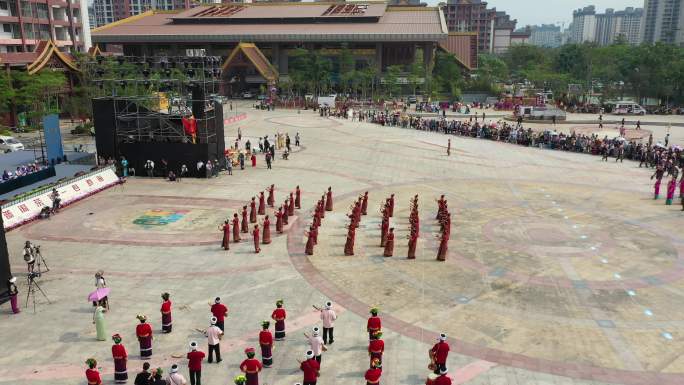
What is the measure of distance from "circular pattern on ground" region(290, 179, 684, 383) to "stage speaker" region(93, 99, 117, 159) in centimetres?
1698

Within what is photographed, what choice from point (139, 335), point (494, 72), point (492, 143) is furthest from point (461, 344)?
point (494, 72)

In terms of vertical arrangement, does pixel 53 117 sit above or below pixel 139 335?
above

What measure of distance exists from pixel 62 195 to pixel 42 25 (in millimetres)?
69699

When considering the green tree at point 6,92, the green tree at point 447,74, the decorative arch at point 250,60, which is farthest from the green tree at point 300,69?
the green tree at point 6,92

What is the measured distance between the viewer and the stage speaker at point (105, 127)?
122 ft

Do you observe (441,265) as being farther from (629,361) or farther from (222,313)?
(222,313)

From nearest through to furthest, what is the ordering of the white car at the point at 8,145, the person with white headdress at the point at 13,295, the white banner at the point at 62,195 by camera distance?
the person with white headdress at the point at 13,295, the white banner at the point at 62,195, the white car at the point at 8,145

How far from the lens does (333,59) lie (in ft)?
330

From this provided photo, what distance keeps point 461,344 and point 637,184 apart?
2534cm

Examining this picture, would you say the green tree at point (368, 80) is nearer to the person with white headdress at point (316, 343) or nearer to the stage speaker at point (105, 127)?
the stage speaker at point (105, 127)

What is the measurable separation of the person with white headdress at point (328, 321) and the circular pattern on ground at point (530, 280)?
91.1 inches

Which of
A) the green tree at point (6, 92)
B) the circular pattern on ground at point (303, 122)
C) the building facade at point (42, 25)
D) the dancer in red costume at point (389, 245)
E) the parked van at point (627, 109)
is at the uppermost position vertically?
the building facade at point (42, 25)

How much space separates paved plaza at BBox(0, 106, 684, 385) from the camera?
14961mm

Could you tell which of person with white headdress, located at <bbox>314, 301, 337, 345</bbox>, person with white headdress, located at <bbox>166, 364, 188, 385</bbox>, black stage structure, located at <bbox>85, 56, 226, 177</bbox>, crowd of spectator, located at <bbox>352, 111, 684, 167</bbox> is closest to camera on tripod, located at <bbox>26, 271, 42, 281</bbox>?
person with white headdress, located at <bbox>166, 364, 188, 385</bbox>
